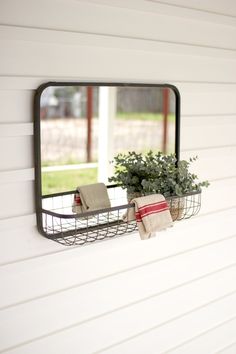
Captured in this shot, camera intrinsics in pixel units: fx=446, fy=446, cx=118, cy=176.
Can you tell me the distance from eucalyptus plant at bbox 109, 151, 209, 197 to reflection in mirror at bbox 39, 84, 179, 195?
0.32 ft

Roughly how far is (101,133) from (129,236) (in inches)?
18.0

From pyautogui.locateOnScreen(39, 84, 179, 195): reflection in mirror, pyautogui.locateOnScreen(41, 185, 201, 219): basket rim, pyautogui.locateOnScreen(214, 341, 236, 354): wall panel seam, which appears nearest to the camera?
pyautogui.locateOnScreen(41, 185, 201, 219): basket rim

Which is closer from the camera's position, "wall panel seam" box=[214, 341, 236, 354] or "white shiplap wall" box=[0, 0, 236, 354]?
"white shiplap wall" box=[0, 0, 236, 354]

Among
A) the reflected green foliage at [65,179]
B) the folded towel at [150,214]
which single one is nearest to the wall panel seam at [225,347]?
the folded towel at [150,214]

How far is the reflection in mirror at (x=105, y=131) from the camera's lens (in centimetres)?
165

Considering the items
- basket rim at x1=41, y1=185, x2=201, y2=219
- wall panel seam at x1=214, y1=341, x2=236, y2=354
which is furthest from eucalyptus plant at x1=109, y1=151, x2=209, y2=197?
wall panel seam at x1=214, y1=341, x2=236, y2=354

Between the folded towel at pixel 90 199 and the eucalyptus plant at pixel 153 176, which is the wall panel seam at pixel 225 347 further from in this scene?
the folded towel at pixel 90 199

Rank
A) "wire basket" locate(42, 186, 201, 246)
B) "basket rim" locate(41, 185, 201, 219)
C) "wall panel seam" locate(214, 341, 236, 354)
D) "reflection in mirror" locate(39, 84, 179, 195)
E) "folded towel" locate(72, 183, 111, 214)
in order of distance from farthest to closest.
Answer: "wall panel seam" locate(214, 341, 236, 354) → "reflection in mirror" locate(39, 84, 179, 195) → "folded towel" locate(72, 183, 111, 214) → "wire basket" locate(42, 186, 201, 246) → "basket rim" locate(41, 185, 201, 219)

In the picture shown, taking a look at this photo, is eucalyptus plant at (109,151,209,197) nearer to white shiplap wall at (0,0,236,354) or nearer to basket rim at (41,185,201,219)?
basket rim at (41,185,201,219)

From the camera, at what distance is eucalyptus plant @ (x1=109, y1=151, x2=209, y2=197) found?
1.57 m

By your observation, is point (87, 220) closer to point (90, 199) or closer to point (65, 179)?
point (90, 199)

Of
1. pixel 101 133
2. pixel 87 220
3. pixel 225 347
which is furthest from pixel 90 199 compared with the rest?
pixel 225 347

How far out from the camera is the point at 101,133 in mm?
1872
